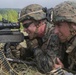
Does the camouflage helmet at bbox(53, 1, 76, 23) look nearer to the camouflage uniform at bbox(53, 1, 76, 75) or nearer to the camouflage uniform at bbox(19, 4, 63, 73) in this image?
the camouflage uniform at bbox(53, 1, 76, 75)

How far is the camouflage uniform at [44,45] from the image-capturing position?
6.13 meters

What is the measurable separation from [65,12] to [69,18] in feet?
0.51

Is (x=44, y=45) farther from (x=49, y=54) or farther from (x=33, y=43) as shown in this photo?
(x=49, y=54)

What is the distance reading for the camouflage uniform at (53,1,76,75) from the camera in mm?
5570

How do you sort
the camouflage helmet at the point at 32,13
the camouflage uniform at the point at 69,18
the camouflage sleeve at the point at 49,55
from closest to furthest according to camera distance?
the camouflage uniform at the point at 69,18 → the camouflage sleeve at the point at 49,55 → the camouflage helmet at the point at 32,13

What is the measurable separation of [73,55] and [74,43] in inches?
11.6

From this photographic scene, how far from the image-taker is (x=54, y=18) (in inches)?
227

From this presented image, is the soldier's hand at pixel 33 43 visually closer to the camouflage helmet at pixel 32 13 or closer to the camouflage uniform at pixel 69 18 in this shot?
the camouflage helmet at pixel 32 13

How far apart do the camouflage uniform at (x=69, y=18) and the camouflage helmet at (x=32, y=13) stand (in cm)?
107

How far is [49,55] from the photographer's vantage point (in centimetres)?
612

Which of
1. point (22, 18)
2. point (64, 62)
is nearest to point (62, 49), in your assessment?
point (64, 62)

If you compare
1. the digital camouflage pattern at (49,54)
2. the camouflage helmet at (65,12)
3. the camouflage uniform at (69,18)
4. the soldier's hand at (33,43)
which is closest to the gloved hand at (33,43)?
the soldier's hand at (33,43)

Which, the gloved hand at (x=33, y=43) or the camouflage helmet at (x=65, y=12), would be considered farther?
the gloved hand at (x=33, y=43)

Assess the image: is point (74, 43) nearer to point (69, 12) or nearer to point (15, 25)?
point (69, 12)
